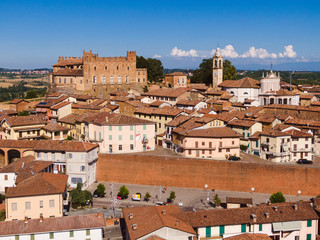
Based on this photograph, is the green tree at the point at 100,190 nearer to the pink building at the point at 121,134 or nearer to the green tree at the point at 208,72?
the pink building at the point at 121,134

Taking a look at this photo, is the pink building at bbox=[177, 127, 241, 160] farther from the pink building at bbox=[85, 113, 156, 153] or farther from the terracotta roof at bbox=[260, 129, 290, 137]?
the pink building at bbox=[85, 113, 156, 153]

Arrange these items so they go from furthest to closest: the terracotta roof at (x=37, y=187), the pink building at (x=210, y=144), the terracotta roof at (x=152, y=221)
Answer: the pink building at (x=210, y=144) < the terracotta roof at (x=37, y=187) < the terracotta roof at (x=152, y=221)

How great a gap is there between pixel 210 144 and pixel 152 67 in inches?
1823

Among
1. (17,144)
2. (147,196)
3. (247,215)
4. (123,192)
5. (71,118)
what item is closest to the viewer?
(247,215)

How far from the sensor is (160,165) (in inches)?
1758

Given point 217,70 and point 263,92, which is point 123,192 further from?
point 217,70

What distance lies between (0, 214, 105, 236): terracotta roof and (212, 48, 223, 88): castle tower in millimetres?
53191

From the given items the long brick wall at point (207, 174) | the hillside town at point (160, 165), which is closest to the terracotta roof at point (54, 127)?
the hillside town at point (160, 165)

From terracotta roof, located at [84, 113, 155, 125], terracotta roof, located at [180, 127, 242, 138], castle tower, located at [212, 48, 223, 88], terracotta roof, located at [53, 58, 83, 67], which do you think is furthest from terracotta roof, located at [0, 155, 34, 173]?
castle tower, located at [212, 48, 223, 88]

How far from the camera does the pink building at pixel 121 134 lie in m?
47.6

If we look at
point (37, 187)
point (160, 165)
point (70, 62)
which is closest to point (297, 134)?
point (160, 165)

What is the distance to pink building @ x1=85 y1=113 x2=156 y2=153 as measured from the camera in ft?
156

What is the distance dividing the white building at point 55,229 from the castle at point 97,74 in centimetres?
4479

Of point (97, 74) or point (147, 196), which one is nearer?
point (147, 196)
